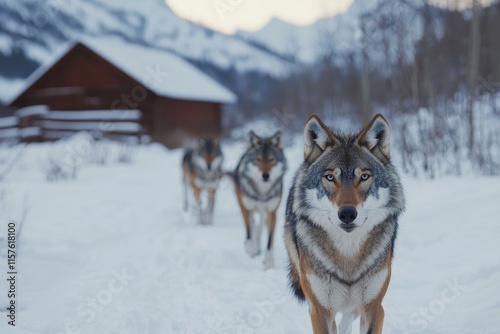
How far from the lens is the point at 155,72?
1048 inches

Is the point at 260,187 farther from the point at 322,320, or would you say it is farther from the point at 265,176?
the point at 322,320

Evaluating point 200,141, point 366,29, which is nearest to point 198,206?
point 200,141

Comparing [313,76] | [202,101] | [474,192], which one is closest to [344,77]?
[313,76]

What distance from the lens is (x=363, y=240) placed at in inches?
118

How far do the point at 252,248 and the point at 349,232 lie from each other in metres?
3.54

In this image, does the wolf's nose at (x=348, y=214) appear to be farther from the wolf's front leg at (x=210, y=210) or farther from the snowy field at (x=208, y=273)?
the wolf's front leg at (x=210, y=210)

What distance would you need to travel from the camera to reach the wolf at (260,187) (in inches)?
252

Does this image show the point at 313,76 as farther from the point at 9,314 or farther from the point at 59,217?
the point at 9,314

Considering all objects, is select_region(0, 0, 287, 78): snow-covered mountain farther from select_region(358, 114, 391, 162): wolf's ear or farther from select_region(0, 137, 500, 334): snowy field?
select_region(358, 114, 391, 162): wolf's ear

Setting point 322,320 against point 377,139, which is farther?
point 377,139

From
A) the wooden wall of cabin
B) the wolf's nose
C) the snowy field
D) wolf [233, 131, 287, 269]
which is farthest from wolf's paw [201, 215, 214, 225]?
the wooden wall of cabin

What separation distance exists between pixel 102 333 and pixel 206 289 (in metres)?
1.37

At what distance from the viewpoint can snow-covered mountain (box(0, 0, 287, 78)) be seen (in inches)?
2586

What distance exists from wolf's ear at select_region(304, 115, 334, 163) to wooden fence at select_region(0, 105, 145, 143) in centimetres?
2171
